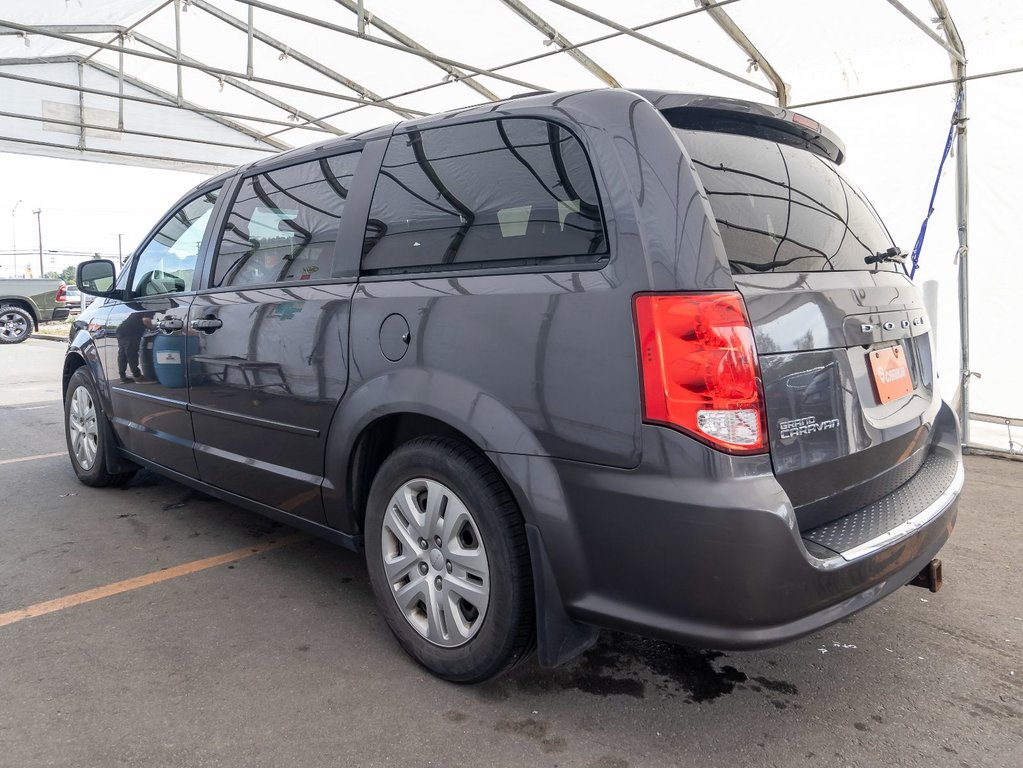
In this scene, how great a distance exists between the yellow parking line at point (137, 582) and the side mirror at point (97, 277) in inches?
65.8

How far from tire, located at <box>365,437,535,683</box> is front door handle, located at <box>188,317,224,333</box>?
1152 mm

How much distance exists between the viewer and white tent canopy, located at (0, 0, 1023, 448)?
5312 millimetres

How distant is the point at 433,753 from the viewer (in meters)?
2.01

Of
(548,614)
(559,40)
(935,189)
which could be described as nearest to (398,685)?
(548,614)

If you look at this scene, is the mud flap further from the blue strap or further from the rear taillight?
the blue strap

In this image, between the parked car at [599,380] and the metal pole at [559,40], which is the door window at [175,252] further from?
the metal pole at [559,40]

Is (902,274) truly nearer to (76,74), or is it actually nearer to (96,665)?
(96,665)

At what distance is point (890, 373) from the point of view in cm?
221

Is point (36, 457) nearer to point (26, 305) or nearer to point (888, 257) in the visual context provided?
point (888, 257)

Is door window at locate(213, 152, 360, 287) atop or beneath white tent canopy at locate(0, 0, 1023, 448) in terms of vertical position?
beneath

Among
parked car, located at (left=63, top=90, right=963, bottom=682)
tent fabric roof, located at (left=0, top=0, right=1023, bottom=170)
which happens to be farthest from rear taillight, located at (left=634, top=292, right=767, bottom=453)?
tent fabric roof, located at (left=0, top=0, right=1023, bottom=170)

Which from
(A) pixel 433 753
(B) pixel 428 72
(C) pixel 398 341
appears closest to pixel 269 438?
(C) pixel 398 341

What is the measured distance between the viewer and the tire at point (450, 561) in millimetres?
2102

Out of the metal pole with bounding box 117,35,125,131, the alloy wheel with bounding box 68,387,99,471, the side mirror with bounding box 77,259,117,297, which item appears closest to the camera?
the side mirror with bounding box 77,259,117,297
